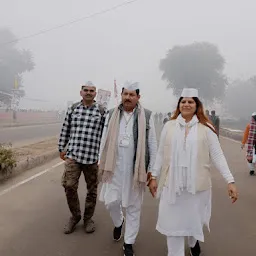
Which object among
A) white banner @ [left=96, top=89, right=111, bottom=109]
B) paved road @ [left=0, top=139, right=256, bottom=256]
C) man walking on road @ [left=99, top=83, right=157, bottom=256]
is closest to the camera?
man walking on road @ [left=99, top=83, right=157, bottom=256]

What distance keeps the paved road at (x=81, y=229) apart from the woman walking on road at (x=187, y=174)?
676mm

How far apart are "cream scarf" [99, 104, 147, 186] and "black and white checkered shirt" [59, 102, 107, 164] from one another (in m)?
0.45

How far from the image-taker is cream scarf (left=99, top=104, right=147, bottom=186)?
357 cm

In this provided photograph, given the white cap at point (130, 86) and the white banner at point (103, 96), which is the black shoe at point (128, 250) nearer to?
the white cap at point (130, 86)

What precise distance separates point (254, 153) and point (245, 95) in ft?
283

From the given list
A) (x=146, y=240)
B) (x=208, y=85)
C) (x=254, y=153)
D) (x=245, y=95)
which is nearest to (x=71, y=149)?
(x=146, y=240)

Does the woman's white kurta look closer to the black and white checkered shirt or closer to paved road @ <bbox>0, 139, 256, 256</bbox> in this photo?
paved road @ <bbox>0, 139, 256, 256</bbox>

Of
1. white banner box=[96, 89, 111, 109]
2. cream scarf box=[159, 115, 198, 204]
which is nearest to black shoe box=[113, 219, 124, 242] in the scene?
cream scarf box=[159, 115, 198, 204]

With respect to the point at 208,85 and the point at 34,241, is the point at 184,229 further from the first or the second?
the point at 208,85

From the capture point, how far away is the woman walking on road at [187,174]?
3.08m

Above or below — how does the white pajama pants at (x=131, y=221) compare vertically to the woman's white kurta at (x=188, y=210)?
below

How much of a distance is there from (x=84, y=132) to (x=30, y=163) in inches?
207

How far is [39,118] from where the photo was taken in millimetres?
54531

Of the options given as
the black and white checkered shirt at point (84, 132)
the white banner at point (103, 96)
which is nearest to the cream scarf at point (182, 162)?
the black and white checkered shirt at point (84, 132)
